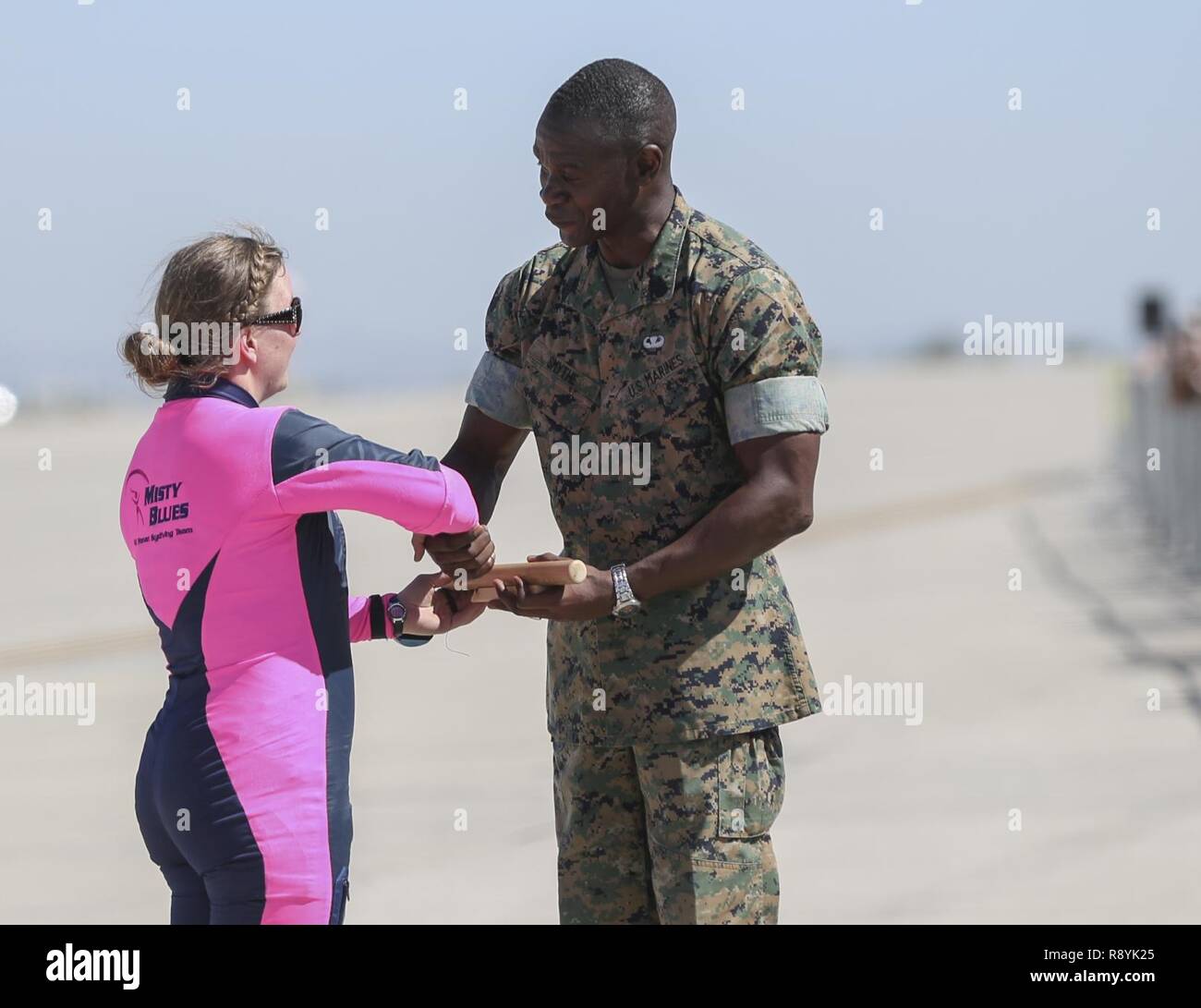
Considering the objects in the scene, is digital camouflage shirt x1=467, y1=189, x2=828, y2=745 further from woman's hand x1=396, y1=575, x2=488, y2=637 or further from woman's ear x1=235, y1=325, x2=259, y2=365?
woman's ear x1=235, y1=325, x2=259, y2=365

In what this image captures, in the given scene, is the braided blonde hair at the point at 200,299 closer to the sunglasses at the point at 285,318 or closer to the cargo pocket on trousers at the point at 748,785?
the sunglasses at the point at 285,318

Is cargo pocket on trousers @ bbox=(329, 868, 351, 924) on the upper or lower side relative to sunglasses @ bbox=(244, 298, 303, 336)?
lower

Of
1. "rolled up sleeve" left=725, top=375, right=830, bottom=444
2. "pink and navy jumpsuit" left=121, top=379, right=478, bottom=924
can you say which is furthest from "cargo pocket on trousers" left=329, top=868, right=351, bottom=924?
"rolled up sleeve" left=725, top=375, right=830, bottom=444

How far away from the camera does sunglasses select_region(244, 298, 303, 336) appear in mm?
3285

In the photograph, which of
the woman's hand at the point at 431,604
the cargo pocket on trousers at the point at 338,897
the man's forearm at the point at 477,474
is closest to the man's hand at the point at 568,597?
the woman's hand at the point at 431,604

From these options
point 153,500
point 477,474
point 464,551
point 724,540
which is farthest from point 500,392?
point 153,500

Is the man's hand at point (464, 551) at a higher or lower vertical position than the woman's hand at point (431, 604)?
higher

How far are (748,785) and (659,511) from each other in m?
0.57

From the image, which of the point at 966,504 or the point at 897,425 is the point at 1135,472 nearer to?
the point at 966,504

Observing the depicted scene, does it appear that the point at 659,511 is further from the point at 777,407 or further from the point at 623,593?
the point at 777,407

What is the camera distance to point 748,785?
3.46m

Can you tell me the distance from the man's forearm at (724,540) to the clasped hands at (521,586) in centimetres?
7

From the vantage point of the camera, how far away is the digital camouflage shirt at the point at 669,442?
3.35 m

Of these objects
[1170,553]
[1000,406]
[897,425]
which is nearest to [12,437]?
[897,425]
